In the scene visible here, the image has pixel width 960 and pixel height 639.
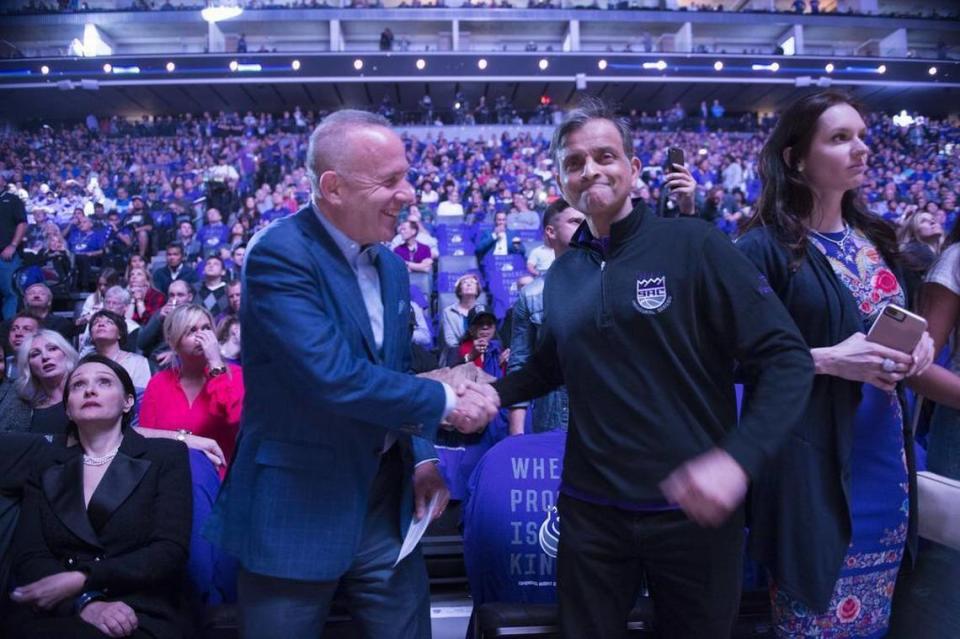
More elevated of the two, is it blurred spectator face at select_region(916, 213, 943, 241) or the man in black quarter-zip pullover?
blurred spectator face at select_region(916, 213, 943, 241)

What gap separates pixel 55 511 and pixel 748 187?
14537 mm

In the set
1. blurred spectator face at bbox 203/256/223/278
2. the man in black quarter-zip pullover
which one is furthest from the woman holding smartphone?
blurred spectator face at bbox 203/256/223/278

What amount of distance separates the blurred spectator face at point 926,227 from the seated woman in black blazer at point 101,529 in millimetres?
4678

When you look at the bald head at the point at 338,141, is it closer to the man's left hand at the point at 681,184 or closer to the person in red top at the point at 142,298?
the man's left hand at the point at 681,184

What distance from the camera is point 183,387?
2.85 metres

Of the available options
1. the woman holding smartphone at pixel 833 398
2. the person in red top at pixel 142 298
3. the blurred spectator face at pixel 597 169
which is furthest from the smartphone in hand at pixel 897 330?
the person in red top at pixel 142 298

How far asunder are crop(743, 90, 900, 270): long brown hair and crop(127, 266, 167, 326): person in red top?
545cm

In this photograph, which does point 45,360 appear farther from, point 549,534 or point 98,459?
point 549,534

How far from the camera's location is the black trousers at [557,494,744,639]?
3.63 feet

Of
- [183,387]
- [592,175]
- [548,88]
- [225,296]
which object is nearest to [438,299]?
[225,296]

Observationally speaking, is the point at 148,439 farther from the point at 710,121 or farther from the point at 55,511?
the point at 710,121

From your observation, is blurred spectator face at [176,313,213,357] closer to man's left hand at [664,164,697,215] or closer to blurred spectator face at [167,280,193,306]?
man's left hand at [664,164,697,215]

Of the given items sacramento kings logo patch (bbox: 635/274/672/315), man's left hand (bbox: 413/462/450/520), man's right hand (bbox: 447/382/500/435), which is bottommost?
man's left hand (bbox: 413/462/450/520)

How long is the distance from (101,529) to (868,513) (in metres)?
1.97
